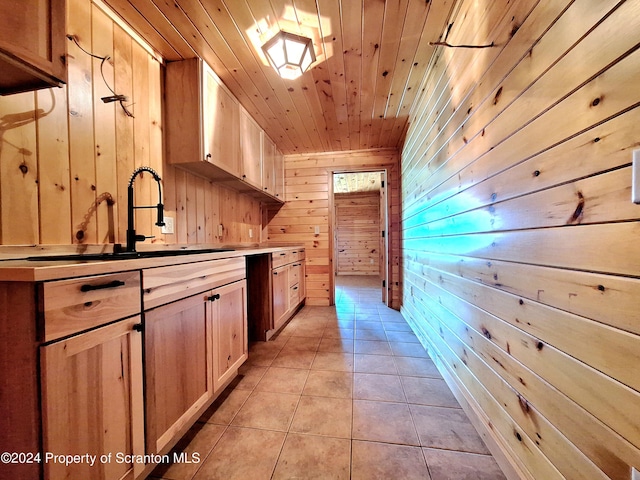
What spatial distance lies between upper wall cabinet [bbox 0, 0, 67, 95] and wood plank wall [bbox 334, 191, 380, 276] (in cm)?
683

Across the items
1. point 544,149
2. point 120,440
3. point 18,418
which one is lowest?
point 120,440

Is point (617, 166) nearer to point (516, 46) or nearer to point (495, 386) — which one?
point (516, 46)

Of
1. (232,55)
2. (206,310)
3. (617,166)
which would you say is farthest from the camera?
(232,55)

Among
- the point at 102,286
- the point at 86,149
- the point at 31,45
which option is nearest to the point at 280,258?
the point at 86,149

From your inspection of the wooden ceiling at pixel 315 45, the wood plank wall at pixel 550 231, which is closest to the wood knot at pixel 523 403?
the wood plank wall at pixel 550 231

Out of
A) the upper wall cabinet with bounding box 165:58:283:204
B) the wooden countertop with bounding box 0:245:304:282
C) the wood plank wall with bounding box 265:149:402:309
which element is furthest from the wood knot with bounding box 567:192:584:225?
the wood plank wall with bounding box 265:149:402:309

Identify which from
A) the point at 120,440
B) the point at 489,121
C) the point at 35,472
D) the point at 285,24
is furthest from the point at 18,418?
the point at 285,24

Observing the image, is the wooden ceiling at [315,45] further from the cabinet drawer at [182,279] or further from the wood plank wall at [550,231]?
the cabinet drawer at [182,279]

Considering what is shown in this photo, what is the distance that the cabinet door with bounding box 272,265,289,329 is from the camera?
2.43 m

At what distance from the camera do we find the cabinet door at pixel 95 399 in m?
0.64

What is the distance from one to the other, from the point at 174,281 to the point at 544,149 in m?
1.51

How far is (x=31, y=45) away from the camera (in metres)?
0.79

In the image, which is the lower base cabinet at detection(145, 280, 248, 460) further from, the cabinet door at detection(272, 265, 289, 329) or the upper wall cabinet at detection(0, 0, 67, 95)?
the upper wall cabinet at detection(0, 0, 67, 95)

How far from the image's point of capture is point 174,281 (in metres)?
1.08
